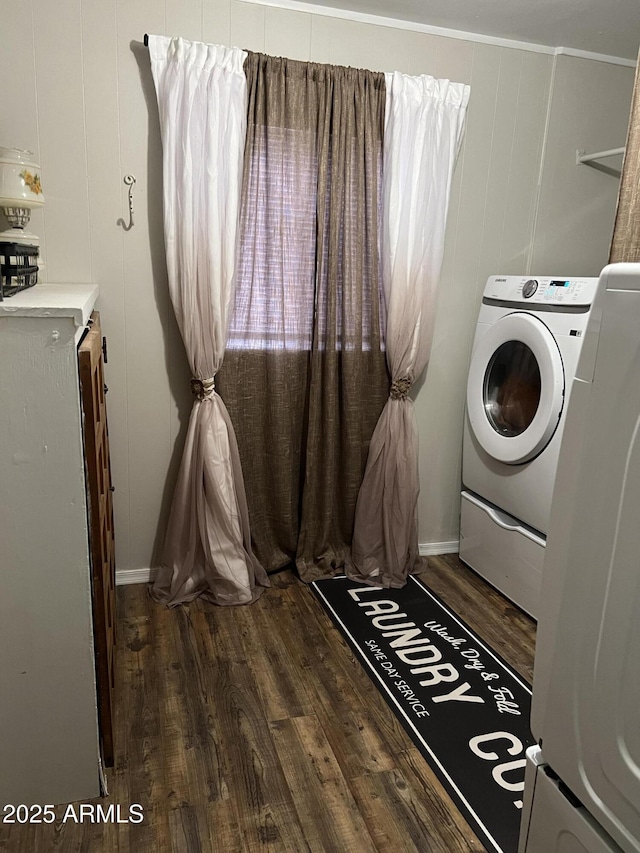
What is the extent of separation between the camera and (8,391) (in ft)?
4.82

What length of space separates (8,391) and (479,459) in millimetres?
2089

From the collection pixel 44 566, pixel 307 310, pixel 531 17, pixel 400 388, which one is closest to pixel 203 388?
pixel 307 310

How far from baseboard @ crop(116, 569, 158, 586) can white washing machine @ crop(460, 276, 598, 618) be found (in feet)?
4.72

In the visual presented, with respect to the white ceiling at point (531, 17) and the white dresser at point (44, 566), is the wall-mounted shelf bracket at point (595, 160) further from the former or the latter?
the white dresser at point (44, 566)

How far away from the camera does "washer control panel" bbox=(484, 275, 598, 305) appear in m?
2.46

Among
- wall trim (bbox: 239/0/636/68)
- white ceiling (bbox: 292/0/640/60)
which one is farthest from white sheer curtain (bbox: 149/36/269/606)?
white ceiling (bbox: 292/0/640/60)

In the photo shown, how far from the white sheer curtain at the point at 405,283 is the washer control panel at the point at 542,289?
27 cm

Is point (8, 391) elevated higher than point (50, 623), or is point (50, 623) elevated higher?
point (8, 391)

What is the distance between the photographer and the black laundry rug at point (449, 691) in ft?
5.88

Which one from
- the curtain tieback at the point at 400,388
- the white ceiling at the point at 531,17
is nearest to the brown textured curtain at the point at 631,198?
the white ceiling at the point at 531,17

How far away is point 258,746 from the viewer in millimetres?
1941

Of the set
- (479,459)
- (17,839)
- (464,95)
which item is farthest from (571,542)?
(464,95)

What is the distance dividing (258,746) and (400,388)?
1.59m

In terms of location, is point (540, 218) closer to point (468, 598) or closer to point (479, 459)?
point (479, 459)
